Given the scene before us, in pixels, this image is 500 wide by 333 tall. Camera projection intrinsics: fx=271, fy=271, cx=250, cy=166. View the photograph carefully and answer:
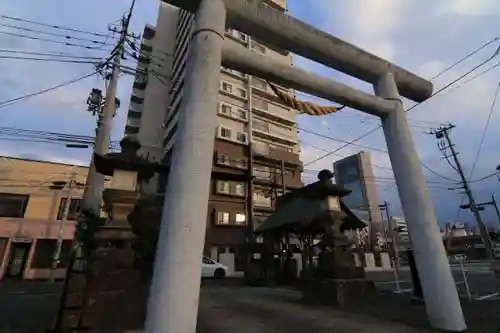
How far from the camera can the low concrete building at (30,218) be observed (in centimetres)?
1780

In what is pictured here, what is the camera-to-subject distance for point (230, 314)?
587cm

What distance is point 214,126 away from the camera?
3592 millimetres

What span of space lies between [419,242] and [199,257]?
374 cm

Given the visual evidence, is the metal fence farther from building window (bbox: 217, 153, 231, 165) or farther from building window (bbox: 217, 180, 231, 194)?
building window (bbox: 217, 153, 231, 165)

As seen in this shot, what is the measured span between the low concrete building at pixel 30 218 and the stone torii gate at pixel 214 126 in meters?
19.5

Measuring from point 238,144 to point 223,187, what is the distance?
18.3 feet

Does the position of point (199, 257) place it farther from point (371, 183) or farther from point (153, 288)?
point (371, 183)

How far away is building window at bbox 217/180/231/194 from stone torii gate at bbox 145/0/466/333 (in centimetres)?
2282

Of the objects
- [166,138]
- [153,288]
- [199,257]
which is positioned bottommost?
[153,288]

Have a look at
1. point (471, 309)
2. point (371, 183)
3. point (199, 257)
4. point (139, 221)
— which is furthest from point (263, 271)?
point (371, 183)

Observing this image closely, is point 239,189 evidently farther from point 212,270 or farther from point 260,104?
point 260,104

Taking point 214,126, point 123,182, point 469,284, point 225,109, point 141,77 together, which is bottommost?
point 469,284

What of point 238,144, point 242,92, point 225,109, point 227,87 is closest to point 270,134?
A: point 238,144

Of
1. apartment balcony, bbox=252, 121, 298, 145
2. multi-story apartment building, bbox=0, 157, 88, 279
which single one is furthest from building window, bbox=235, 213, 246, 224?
multi-story apartment building, bbox=0, 157, 88, 279
